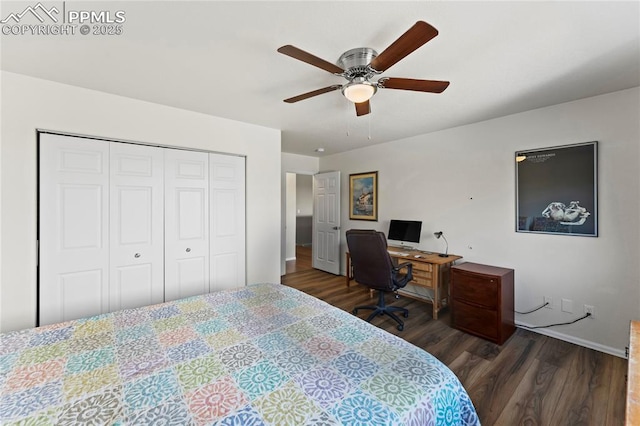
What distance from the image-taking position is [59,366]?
1.11 metres

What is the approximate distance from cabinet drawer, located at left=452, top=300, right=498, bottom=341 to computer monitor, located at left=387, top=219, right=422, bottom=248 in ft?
3.56

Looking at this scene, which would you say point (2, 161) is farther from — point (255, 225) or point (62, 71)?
point (255, 225)

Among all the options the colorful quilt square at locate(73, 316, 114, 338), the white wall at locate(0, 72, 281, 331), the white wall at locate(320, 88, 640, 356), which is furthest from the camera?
the white wall at locate(320, 88, 640, 356)

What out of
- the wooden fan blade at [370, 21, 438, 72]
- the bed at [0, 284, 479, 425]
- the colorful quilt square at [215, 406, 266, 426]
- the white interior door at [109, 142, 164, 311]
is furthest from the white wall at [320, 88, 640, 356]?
the white interior door at [109, 142, 164, 311]

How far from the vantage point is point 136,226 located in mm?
2512

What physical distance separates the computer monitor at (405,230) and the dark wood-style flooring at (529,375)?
44.4 inches

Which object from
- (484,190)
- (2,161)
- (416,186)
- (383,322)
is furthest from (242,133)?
(484,190)

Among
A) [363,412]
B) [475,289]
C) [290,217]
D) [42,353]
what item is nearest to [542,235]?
[475,289]

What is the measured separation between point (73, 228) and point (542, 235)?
4547 mm

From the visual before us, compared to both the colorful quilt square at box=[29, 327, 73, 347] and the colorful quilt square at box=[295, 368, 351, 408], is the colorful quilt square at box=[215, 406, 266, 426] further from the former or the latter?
the colorful quilt square at box=[29, 327, 73, 347]

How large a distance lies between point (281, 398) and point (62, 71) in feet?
9.06

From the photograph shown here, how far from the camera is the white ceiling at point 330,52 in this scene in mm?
1354

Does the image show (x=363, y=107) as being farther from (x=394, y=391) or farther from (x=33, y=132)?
(x=33, y=132)

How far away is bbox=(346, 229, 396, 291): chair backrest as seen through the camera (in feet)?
9.05
